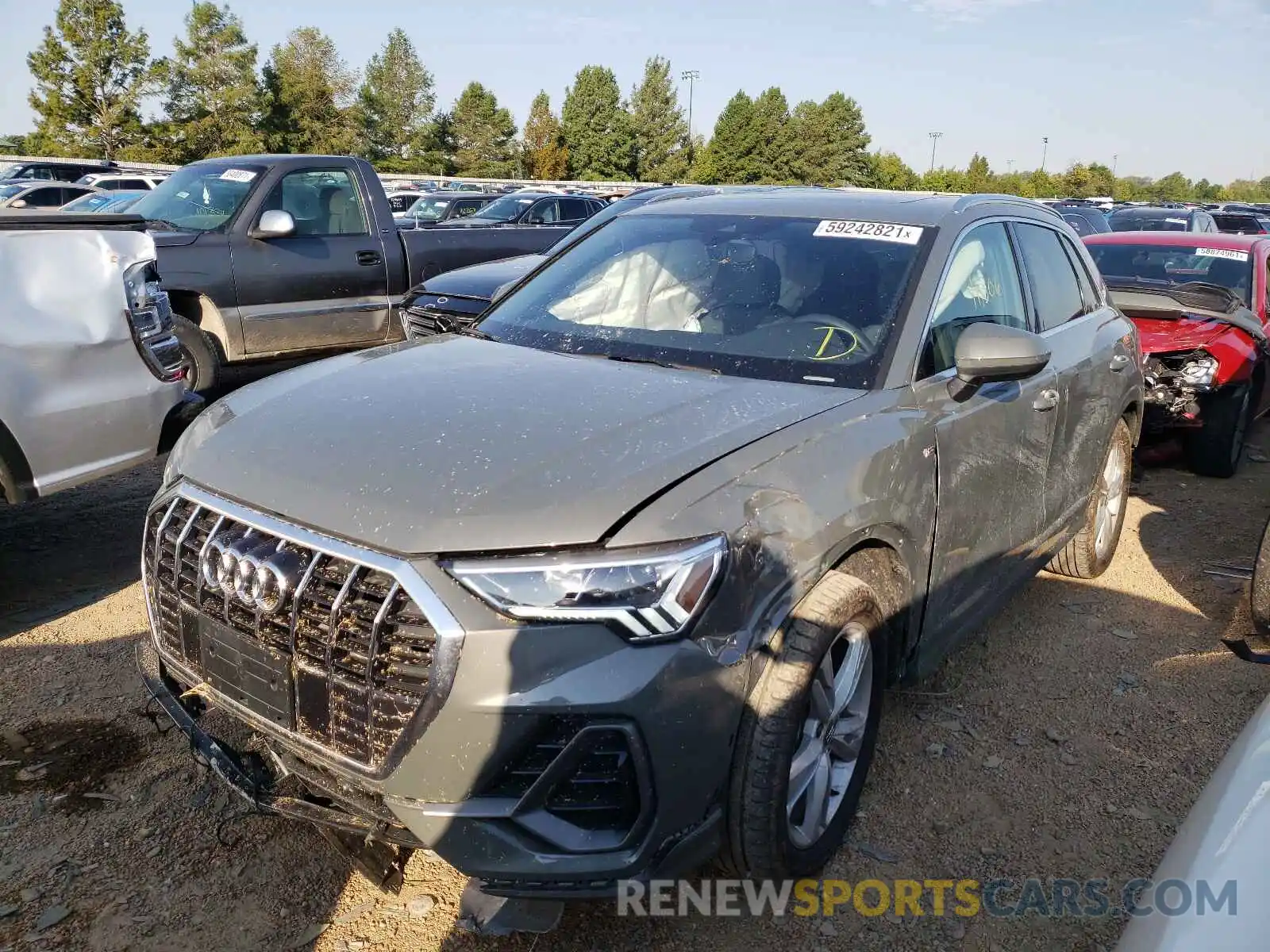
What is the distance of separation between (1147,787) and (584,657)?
223cm

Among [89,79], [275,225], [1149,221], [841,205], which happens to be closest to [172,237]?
[275,225]

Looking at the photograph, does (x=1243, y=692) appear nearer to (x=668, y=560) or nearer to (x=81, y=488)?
(x=668, y=560)

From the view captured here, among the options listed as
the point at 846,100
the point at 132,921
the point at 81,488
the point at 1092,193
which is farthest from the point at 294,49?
the point at 132,921

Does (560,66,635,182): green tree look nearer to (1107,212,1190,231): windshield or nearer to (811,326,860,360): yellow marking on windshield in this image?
(1107,212,1190,231): windshield

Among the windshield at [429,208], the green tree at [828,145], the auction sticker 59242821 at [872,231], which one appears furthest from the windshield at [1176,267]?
the green tree at [828,145]

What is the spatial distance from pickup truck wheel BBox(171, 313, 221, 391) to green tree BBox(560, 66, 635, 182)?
269ft

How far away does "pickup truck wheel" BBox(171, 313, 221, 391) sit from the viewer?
7066mm

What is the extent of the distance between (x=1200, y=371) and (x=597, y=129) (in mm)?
89156

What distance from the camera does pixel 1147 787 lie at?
315 cm

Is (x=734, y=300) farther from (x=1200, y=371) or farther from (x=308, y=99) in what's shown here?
(x=308, y=99)

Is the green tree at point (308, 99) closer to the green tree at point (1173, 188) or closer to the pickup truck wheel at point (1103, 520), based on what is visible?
the pickup truck wheel at point (1103, 520)

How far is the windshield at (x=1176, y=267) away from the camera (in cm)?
767

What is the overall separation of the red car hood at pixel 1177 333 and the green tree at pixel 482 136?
7747 centimetres

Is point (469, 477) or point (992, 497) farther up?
point (469, 477)
